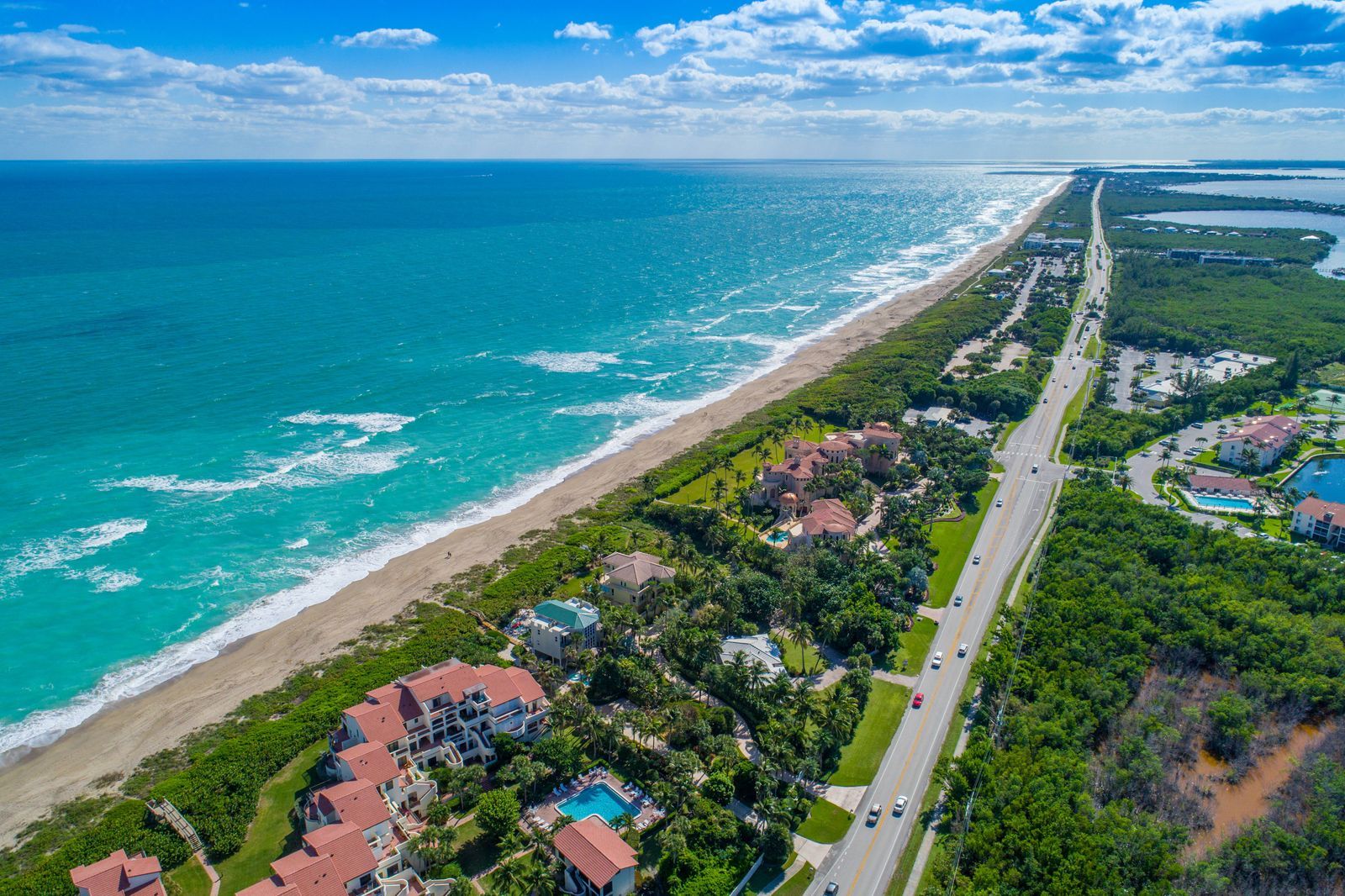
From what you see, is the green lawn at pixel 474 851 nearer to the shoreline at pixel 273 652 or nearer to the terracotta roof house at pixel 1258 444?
the shoreline at pixel 273 652

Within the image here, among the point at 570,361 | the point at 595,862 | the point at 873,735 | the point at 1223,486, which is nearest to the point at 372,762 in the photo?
the point at 595,862

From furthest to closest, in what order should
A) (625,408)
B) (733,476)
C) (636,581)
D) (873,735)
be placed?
1. (625,408)
2. (733,476)
3. (636,581)
4. (873,735)

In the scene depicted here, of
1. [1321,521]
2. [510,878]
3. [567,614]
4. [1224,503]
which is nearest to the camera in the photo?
Answer: [510,878]

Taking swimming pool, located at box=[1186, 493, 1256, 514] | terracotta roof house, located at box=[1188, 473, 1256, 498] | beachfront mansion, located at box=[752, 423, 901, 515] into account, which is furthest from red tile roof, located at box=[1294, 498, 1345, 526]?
beachfront mansion, located at box=[752, 423, 901, 515]

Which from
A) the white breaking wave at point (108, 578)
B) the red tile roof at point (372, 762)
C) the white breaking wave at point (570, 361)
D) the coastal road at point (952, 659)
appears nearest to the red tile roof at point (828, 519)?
the coastal road at point (952, 659)

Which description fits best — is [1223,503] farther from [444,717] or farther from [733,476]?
[444,717]

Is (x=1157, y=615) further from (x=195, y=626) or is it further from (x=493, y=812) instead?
(x=195, y=626)

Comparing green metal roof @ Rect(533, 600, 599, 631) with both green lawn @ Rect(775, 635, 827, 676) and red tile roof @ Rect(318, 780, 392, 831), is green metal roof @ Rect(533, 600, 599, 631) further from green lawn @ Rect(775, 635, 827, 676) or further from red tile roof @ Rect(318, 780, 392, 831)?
red tile roof @ Rect(318, 780, 392, 831)
